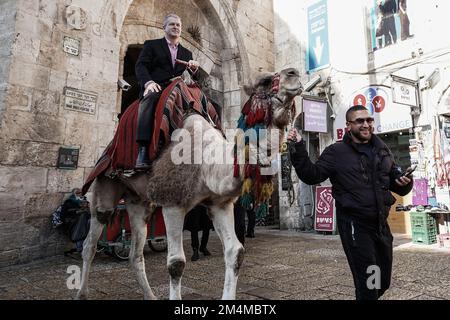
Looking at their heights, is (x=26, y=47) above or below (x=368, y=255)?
above

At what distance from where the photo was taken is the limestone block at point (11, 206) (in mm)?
5574

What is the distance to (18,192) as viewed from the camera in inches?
228

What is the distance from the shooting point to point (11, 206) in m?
5.68

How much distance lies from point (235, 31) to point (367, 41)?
431cm

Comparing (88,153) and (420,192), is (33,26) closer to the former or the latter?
(88,153)

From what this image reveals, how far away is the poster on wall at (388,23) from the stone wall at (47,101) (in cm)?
648

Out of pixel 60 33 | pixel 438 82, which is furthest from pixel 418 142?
pixel 60 33

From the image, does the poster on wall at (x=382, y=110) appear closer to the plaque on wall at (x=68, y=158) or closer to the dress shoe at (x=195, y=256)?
the dress shoe at (x=195, y=256)

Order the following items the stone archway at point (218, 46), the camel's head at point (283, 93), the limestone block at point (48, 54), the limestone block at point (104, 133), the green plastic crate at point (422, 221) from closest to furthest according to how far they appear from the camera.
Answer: the camel's head at point (283, 93), the limestone block at point (48, 54), the limestone block at point (104, 133), the green plastic crate at point (422, 221), the stone archway at point (218, 46)

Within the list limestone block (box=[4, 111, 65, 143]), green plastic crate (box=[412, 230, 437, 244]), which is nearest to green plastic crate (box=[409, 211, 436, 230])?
green plastic crate (box=[412, 230, 437, 244])

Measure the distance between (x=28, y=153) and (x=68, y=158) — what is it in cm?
73

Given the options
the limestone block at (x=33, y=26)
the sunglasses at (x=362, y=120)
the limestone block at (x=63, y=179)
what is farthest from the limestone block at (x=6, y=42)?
the sunglasses at (x=362, y=120)

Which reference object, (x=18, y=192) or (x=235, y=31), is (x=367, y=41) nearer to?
(x=235, y=31)

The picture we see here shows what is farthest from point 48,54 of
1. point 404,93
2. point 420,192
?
point 420,192
